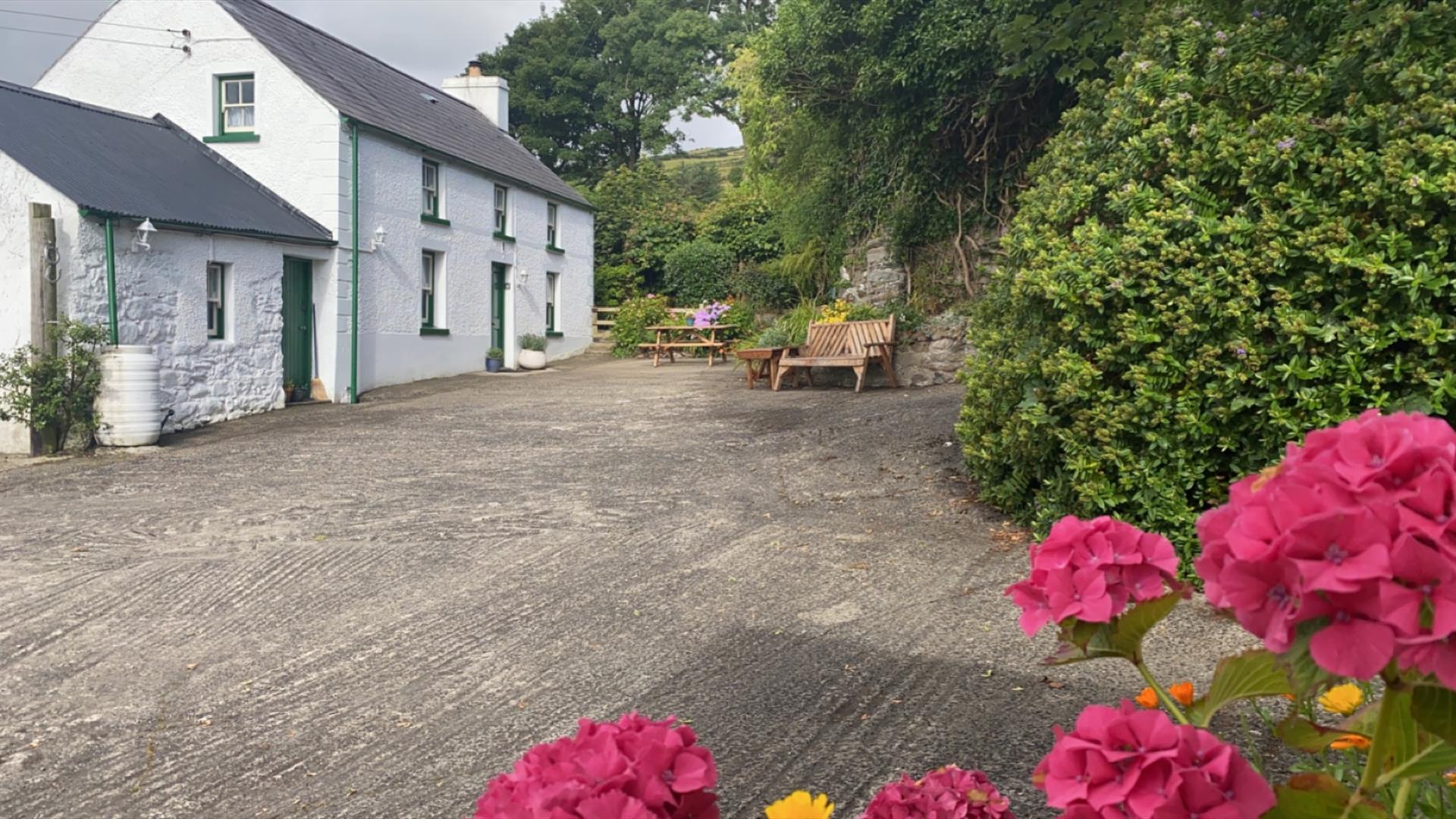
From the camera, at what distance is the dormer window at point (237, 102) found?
16.4m

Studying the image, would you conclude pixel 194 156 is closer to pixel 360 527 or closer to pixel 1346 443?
pixel 360 527

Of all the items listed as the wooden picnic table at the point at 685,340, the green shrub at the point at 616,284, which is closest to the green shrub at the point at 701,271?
the green shrub at the point at 616,284

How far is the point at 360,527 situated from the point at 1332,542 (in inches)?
260

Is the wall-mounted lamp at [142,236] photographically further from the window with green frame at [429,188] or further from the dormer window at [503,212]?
the dormer window at [503,212]

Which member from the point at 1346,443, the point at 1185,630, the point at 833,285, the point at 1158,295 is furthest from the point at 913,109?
the point at 1346,443

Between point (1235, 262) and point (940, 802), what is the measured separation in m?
4.08

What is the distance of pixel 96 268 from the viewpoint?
11.4 m

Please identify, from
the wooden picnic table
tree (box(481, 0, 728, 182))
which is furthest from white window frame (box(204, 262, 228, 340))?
tree (box(481, 0, 728, 182))

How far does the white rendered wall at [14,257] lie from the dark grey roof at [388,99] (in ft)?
17.8

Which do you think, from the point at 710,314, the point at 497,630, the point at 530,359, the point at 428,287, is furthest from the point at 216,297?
the point at 710,314

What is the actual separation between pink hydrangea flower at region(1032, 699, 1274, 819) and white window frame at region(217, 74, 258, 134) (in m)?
17.6

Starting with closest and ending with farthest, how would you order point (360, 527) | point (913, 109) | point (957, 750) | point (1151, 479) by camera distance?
point (957, 750), point (1151, 479), point (360, 527), point (913, 109)

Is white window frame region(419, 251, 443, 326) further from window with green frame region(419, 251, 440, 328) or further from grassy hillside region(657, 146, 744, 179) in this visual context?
A: grassy hillside region(657, 146, 744, 179)

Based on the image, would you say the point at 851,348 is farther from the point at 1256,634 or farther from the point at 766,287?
the point at 1256,634
